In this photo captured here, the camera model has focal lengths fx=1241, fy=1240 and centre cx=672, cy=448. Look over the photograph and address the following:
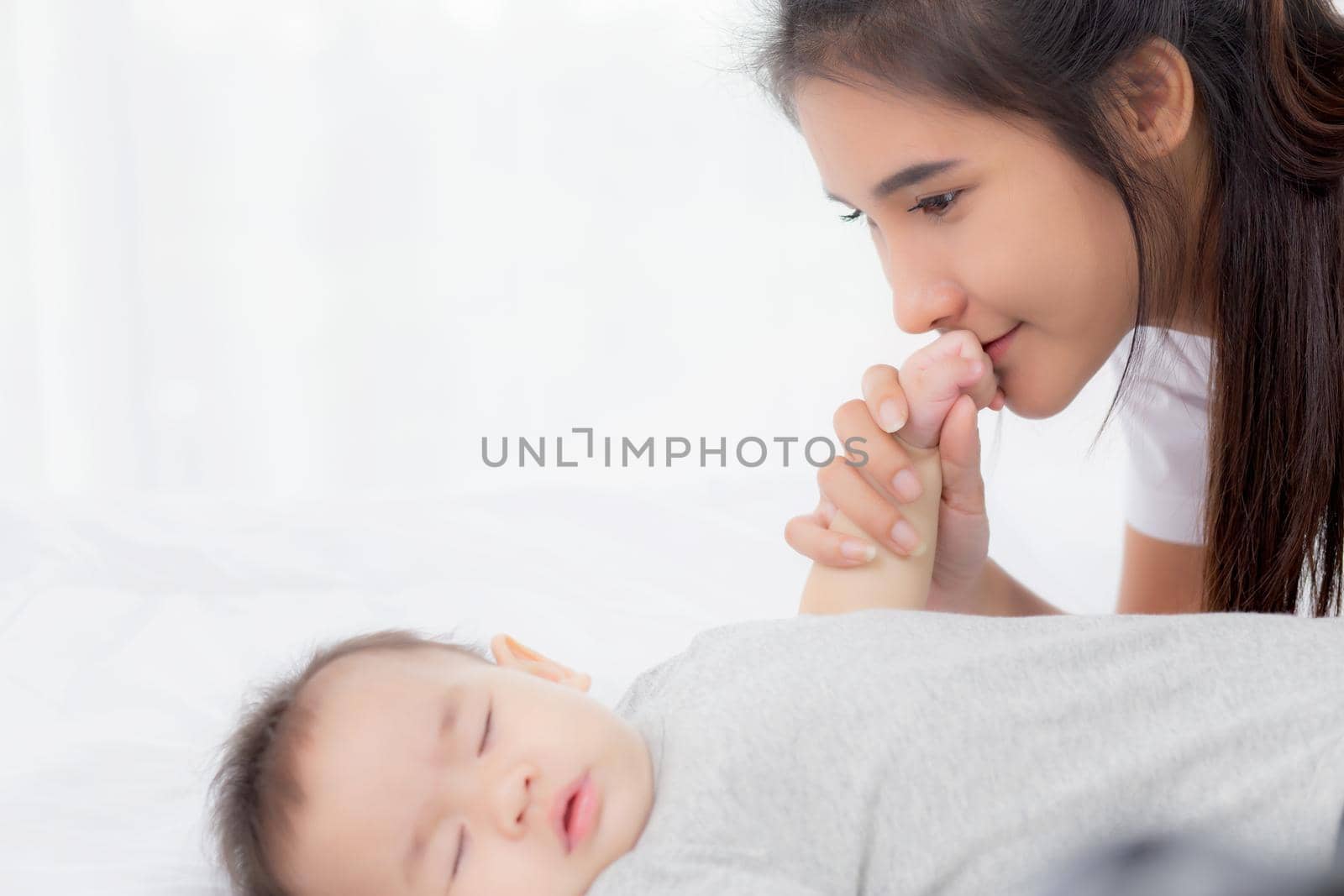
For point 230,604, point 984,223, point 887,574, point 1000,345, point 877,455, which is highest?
point 984,223

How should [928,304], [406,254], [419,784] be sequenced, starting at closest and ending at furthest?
[419,784] → [928,304] → [406,254]

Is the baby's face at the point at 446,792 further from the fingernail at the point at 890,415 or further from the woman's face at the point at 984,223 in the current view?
the woman's face at the point at 984,223

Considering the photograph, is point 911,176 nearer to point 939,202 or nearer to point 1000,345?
point 939,202

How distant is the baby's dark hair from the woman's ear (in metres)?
0.16

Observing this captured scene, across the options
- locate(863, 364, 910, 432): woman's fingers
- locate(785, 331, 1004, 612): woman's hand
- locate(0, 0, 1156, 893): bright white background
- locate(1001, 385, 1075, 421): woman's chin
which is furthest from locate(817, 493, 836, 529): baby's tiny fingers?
locate(0, 0, 1156, 893): bright white background

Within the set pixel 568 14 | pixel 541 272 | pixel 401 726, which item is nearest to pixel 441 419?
pixel 541 272

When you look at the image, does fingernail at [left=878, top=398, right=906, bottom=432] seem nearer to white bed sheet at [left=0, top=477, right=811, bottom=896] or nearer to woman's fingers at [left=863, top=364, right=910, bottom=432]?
woman's fingers at [left=863, top=364, right=910, bottom=432]

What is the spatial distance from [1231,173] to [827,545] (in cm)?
52

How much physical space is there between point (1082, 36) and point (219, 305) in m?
1.64

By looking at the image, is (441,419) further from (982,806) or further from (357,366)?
(982,806)

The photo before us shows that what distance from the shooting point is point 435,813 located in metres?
0.82

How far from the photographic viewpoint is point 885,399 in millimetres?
1181

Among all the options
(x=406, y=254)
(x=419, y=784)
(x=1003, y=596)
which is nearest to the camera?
(x=419, y=784)

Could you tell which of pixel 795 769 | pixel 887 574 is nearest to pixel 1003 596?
pixel 887 574
